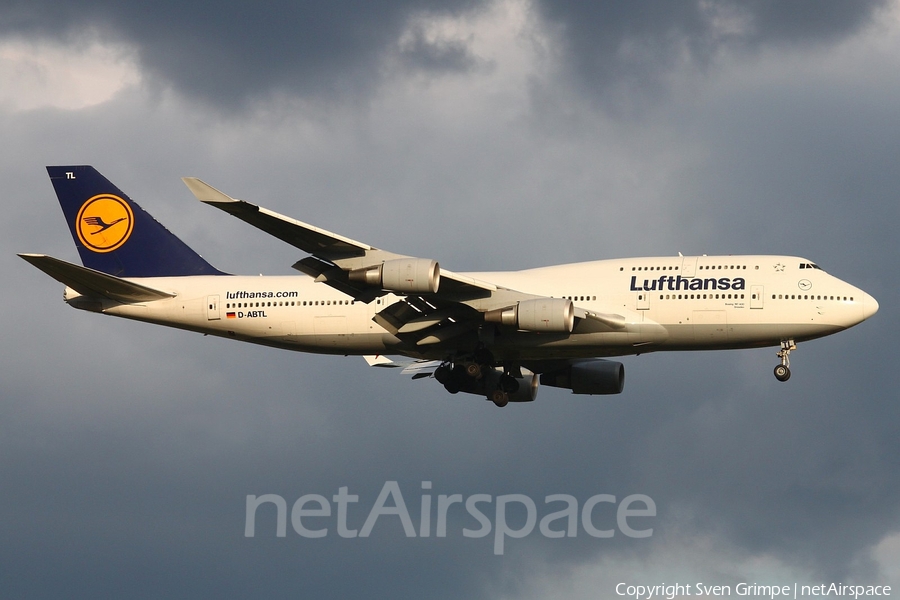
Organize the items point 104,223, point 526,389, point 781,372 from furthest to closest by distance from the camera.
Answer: point 526,389 < point 104,223 < point 781,372

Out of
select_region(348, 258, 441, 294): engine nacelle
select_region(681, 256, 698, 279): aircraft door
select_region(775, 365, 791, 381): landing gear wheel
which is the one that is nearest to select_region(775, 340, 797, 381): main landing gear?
select_region(775, 365, 791, 381): landing gear wheel

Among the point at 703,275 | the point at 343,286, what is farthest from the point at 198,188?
the point at 703,275

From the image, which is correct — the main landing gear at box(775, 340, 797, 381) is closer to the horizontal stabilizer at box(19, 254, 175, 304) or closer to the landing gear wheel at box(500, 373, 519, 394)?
the landing gear wheel at box(500, 373, 519, 394)

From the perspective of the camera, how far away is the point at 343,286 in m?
46.6

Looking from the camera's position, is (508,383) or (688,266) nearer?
(688,266)

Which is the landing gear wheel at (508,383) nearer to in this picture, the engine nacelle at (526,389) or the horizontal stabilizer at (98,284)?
the engine nacelle at (526,389)

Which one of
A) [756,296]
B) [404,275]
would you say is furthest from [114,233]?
[756,296]

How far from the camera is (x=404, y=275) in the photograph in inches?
1740

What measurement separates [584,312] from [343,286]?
346 inches

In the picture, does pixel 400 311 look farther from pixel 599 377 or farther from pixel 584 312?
pixel 599 377

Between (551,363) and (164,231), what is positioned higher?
(164,231)

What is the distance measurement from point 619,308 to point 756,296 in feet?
16.4

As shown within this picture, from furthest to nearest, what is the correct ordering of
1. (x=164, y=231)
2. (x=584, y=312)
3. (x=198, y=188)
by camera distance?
(x=164, y=231)
(x=584, y=312)
(x=198, y=188)

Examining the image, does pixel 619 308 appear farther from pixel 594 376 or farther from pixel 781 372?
pixel 594 376
